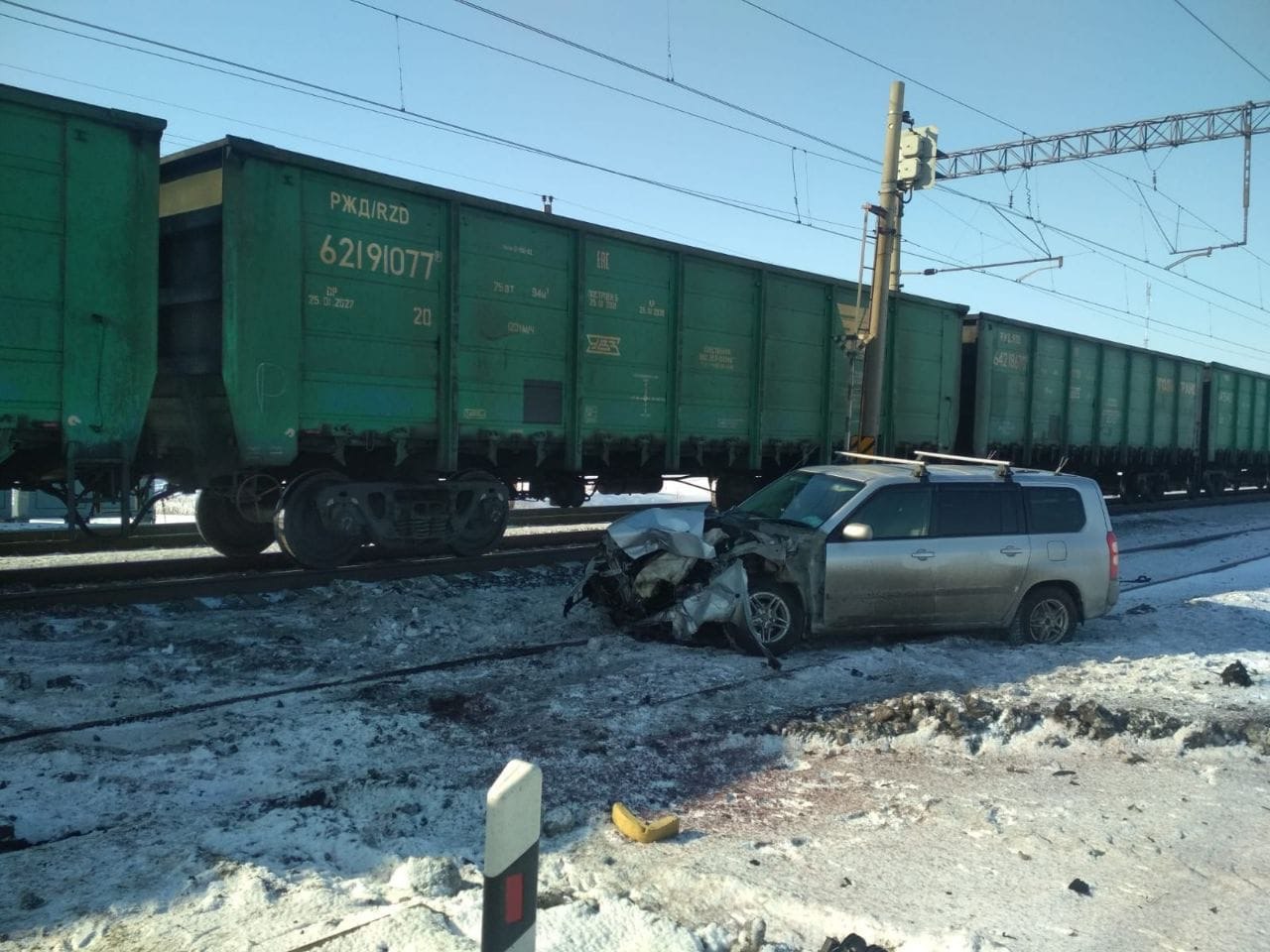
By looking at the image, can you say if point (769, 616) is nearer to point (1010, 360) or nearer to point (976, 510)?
point (976, 510)

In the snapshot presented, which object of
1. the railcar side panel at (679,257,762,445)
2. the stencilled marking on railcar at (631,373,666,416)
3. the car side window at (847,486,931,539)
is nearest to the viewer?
the car side window at (847,486,931,539)

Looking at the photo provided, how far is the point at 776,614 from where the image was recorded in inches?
283

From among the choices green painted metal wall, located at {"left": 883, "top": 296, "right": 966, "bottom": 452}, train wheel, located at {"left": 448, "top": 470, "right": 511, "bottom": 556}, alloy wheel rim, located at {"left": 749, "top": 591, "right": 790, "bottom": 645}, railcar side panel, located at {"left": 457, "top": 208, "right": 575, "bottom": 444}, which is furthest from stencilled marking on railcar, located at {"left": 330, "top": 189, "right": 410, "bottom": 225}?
green painted metal wall, located at {"left": 883, "top": 296, "right": 966, "bottom": 452}

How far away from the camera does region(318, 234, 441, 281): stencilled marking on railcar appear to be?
30.0 ft

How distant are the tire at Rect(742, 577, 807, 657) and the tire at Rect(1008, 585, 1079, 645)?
2047 mm

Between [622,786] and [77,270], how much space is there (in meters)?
6.42

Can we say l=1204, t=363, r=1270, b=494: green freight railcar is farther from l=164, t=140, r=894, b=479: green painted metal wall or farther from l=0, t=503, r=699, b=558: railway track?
l=0, t=503, r=699, b=558: railway track

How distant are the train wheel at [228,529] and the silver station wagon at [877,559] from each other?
488 centimetres

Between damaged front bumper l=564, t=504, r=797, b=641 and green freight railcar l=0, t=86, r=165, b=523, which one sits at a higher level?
green freight railcar l=0, t=86, r=165, b=523

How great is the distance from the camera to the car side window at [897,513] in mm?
7418

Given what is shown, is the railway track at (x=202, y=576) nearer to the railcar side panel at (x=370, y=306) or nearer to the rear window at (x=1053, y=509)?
the railcar side panel at (x=370, y=306)

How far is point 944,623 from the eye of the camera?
7.57m

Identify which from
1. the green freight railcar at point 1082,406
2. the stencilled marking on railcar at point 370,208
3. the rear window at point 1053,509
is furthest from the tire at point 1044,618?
the green freight railcar at point 1082,406

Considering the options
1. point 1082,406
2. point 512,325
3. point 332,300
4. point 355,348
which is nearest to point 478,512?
point 512,325
